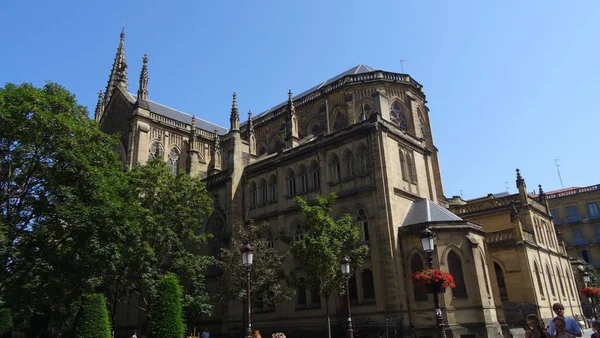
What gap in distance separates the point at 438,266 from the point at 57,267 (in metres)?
18.1

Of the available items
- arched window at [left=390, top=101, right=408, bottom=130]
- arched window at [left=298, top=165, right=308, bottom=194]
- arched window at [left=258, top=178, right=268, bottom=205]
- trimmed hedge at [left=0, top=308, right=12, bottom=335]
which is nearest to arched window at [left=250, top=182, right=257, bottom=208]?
arched window at [left=258, top=178, right=268, bottom=205]

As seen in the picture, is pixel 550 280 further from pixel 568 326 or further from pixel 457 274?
pixel 568 326

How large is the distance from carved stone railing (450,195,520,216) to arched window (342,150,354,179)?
10851mm

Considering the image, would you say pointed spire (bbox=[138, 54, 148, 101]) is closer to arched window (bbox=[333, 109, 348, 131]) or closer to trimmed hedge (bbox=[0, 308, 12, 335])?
arched window (bbox=[333, 109, 348, 131])

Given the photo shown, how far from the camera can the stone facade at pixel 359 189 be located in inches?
Answer: 907

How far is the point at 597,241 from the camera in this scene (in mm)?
55031

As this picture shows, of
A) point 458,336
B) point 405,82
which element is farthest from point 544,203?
point 458,336

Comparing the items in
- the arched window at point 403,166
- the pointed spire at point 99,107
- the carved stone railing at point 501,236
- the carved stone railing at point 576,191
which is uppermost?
the pointed spire at point 99,107

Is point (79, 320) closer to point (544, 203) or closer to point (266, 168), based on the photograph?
point (266, 168)

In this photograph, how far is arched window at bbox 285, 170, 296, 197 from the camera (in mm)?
30484

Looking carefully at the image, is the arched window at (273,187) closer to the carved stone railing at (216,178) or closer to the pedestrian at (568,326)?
the carved stone railing at (216,178)

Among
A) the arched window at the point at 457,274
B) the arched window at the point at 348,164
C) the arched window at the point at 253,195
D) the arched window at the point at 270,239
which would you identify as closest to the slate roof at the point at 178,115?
the arched window at the point at 253,195

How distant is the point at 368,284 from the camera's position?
24.9 m

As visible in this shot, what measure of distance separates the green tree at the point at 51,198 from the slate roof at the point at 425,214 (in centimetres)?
1533
